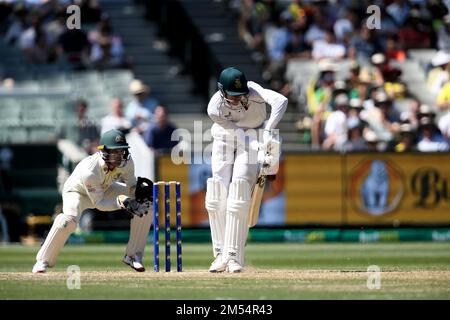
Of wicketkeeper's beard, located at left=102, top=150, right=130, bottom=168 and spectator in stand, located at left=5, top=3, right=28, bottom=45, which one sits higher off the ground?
spectator in stand, located at left=5, top=3, right=28, bottom=45

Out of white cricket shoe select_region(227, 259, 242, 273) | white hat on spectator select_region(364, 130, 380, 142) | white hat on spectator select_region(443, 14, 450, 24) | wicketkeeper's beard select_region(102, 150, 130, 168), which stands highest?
white hat on spectator select_region(443, 14, 450, 24)

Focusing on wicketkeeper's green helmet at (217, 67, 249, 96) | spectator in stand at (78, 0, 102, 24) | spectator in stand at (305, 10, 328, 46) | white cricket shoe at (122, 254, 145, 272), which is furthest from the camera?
spectator in stand at (78, 0, 102, 24)

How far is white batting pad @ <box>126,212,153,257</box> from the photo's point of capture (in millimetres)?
13453

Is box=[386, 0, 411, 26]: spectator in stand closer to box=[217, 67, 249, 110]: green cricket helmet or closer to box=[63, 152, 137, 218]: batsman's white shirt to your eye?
box=[63, 152, 137, 218]: batsman's white shirt

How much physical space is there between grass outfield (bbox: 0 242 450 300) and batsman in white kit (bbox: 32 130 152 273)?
0.25 m

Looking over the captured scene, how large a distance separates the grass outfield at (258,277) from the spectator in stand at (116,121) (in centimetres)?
362

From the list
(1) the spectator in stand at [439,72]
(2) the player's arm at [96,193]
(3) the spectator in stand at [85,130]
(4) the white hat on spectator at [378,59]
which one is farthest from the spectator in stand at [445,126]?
(2) the player's arm at [96,193]

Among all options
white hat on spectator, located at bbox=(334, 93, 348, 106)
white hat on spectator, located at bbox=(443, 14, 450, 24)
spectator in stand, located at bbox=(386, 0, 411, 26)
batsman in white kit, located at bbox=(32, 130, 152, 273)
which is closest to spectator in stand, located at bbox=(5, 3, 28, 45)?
white hat on spectator, located at bbox=(334, 93, 348, 106)

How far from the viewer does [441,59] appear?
75.7 ft

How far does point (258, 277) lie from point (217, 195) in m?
1.06

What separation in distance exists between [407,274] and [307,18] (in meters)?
13.0

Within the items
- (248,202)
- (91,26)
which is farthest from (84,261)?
(91,26)

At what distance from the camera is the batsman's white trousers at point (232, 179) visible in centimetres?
1269

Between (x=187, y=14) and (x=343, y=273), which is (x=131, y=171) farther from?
(x=187, y=14)
